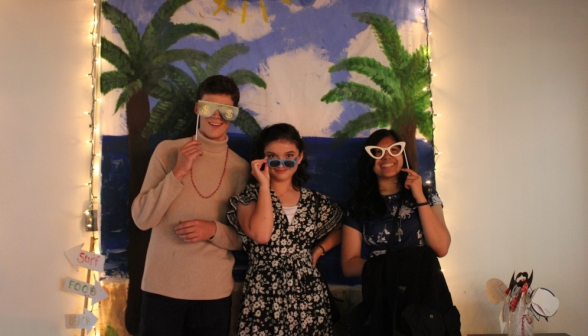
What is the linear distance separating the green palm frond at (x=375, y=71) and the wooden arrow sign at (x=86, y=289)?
156 centimetres

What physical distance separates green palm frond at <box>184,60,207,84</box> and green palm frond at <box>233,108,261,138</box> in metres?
0.25

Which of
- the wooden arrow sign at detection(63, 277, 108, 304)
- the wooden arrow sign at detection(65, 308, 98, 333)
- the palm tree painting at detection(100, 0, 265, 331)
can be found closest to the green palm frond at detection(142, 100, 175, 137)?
the palm tree painting at detection(100, 0, 265, 331)

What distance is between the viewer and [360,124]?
2053 millimetres

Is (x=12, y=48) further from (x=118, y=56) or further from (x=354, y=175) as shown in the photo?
Result: (x=354, y=175)

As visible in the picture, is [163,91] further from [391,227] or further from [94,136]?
[391,227]

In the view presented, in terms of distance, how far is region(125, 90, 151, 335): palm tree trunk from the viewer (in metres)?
1.93

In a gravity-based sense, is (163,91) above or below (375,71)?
below

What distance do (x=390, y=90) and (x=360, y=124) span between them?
24 centimetres

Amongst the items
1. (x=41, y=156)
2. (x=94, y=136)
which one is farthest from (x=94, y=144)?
(x=41, y=156)

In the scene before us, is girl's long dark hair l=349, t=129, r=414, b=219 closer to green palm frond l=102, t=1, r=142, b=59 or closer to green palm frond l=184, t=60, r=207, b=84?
green palm frond l=184, t=60, r=207, b=84

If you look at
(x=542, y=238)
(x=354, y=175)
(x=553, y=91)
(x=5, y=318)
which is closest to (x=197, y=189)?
(x=354, y=175)

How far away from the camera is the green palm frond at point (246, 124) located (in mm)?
2021

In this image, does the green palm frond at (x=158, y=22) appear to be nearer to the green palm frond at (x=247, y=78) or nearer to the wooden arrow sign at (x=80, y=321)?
the green palm frond at (x=247, y=78)

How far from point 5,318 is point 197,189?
36.1 inches
